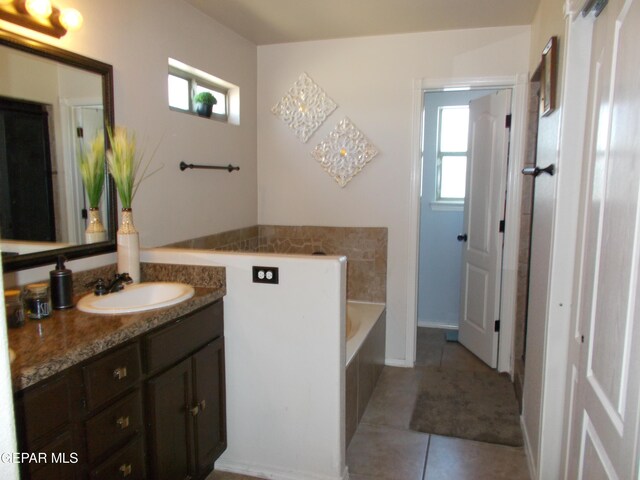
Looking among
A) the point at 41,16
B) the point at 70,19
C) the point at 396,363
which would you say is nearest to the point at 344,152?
the point at 396,363

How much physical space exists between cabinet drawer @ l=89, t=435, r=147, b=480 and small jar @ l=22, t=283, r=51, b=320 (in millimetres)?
552

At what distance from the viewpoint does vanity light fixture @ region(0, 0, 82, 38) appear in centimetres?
169

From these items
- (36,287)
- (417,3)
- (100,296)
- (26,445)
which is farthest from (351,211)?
(26,445)

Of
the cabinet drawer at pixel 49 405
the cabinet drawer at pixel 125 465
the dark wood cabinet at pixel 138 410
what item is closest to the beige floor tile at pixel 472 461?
the dark wood cabinet at pixel 138 410

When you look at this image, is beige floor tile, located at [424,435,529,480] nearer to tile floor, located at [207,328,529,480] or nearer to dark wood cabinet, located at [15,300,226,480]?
tile floor, located at [207,328,529,480]

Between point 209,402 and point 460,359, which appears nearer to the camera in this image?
point 209,402

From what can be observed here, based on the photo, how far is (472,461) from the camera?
2.41 m

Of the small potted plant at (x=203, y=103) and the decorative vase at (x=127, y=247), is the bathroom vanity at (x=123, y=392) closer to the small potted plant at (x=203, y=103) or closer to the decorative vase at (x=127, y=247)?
the decorative vase at (x=127, y=247)

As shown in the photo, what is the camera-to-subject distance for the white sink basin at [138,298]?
176cm

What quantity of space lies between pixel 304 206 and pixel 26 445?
8.82ft

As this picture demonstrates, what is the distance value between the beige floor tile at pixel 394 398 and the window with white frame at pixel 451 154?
1.73 m

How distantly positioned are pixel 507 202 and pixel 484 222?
0.96 feet

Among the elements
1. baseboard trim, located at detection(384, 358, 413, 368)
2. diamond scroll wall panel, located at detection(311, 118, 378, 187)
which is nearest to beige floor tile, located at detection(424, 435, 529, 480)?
baseboard trim, located at detection(384, 358, 413, 368)

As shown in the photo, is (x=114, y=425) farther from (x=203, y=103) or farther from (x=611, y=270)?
(x=203, y=103)
